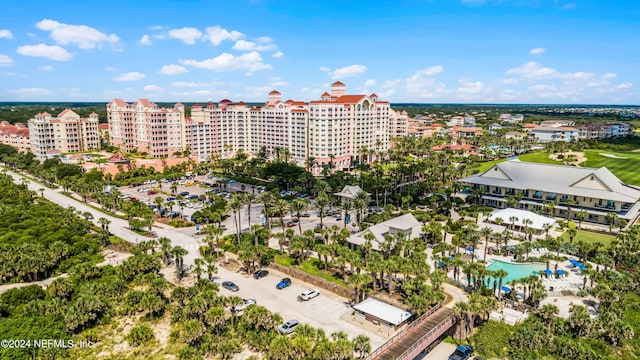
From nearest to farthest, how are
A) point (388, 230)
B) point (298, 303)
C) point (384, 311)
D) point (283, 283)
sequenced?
point (384, 311)
point (298, 303)
point (283, 283)
point (388, 230)

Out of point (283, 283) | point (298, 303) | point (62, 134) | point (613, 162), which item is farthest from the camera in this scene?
point (62, 134)

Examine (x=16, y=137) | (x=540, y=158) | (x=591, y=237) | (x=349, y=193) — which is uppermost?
(x=16, y=137)

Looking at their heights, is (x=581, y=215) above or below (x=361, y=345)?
above

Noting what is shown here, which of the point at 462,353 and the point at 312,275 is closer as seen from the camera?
the point at 462,353

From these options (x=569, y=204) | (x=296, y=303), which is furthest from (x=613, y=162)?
(x=296, y=303)

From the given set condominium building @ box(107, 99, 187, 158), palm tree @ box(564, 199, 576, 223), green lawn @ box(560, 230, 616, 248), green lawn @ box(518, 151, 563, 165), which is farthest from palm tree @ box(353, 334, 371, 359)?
condominium building @ box(107, 99, 187, 158)

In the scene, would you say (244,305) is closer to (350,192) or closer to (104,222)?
(104,222)

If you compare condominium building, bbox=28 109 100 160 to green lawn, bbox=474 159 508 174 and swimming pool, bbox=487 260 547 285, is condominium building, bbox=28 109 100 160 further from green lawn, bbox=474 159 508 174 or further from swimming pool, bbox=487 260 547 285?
swimming pool, bbox=487 260 547 285

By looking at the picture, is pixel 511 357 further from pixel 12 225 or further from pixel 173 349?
pixel 12 225
